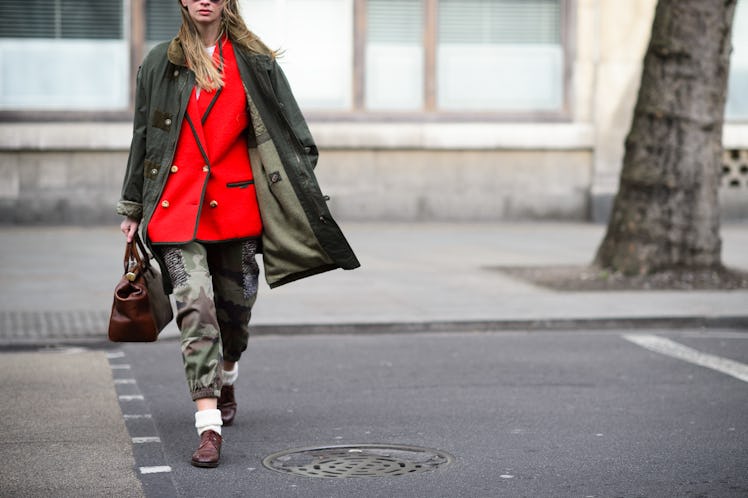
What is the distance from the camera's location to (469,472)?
5367 millimetres

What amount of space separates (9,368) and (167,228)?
2714 mm

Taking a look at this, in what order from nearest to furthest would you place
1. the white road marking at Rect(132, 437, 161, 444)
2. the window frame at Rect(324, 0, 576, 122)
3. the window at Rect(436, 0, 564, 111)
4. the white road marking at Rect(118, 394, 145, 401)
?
the white road marking at Rect(132, 437, 161, 444), the white road marking at Rect(118, 394, 145, 401), the window frame at Rect(324, 0, 576, 122), the window at Rect(436, 0, 564, 111)

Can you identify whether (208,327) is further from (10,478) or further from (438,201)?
(438,201)

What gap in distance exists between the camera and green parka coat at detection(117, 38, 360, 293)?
5.55 m

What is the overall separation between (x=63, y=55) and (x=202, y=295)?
507 inches

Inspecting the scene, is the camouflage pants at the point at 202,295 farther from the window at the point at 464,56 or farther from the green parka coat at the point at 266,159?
the window at the point at 464,56

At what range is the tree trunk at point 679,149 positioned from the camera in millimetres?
11711

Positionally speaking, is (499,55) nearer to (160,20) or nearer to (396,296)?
(160,20)

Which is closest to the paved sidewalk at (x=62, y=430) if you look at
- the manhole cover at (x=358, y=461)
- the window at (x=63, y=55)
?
the manhole cover at (x=358, y=461)

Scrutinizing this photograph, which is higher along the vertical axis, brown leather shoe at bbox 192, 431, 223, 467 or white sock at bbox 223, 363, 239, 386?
white sock at bbox 223, 363, 239, 386

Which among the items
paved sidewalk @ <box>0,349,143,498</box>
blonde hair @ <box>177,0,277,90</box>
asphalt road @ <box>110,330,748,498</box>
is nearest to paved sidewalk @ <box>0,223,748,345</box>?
asphalt road @ <box>110,330,748,498</box>

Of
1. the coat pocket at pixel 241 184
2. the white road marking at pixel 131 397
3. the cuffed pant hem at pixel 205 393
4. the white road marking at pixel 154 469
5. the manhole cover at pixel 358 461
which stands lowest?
the white road marking at pixel 131 397

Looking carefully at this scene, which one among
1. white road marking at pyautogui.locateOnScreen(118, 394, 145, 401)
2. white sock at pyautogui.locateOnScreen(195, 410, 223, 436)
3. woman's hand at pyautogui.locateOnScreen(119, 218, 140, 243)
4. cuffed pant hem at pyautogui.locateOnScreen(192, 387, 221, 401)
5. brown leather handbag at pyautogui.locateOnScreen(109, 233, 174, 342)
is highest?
woman's hand at pyautogui.locateOnScreen(119, 218, 140, 243)

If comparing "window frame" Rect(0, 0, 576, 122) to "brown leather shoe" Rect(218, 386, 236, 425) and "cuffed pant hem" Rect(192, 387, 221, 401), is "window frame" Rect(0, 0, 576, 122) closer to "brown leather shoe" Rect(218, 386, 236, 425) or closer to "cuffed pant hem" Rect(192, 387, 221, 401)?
"brown leather shoe" Rect(218, 386, 236, 425)
